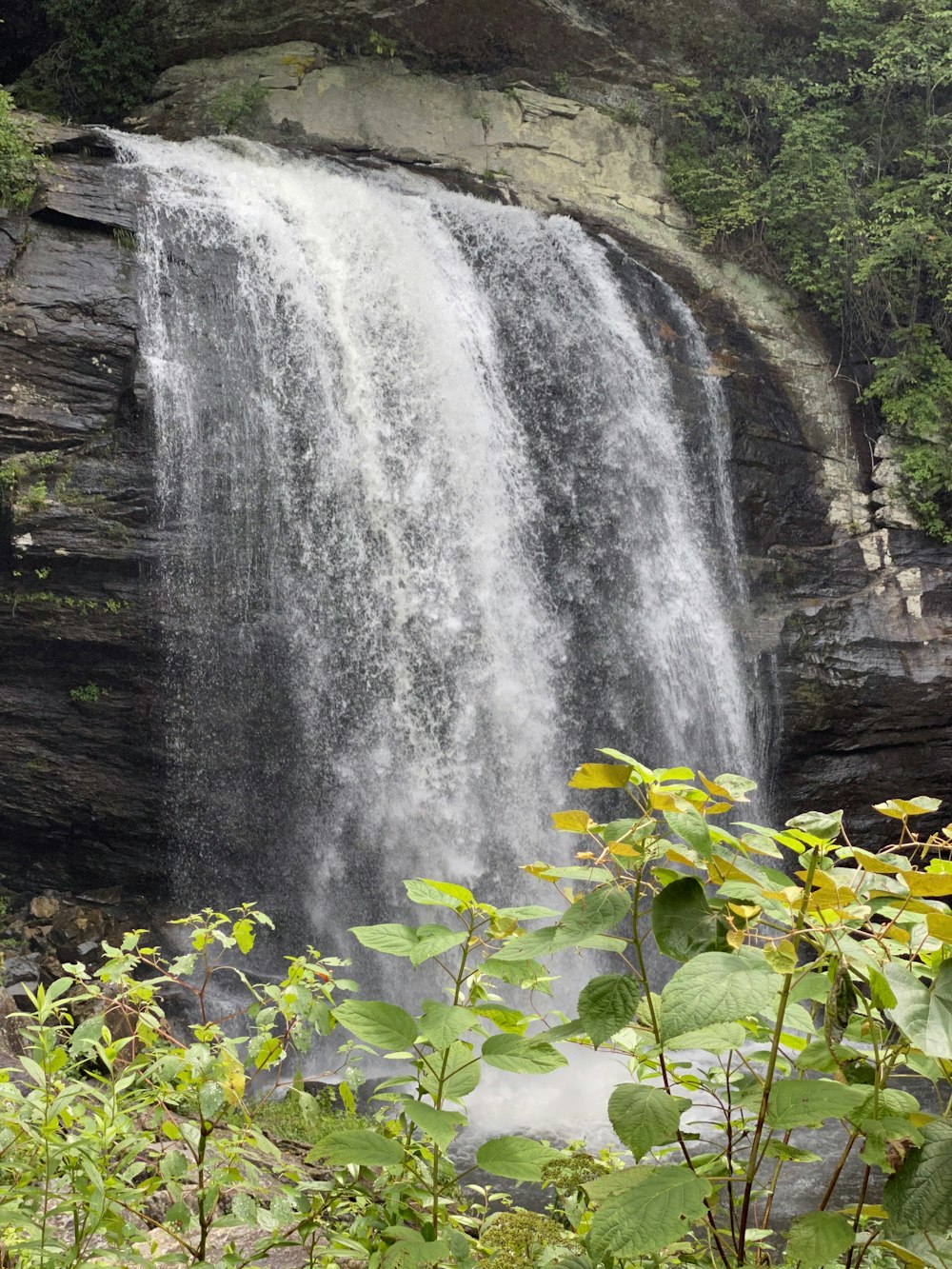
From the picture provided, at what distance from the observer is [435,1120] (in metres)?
1.31

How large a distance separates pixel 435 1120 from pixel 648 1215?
296 millimetres

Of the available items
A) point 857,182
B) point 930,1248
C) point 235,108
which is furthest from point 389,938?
point 857,182

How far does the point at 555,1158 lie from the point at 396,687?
Answer: 750 cm

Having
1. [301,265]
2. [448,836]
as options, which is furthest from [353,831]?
[301,265]

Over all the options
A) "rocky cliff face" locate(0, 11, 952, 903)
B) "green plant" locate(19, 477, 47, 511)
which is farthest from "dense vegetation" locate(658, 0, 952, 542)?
"green plant" locate(19, 477, 47, 511)

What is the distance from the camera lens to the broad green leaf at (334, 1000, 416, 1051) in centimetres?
135

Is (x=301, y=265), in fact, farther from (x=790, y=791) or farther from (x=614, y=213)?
(x=790, y=791)

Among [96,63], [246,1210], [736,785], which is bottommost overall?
[246,1210]

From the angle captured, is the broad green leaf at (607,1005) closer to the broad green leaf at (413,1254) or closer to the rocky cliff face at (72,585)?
the broad green leaf at (413,1254)

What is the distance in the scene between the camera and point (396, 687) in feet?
29.2

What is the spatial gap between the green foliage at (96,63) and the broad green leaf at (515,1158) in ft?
44.7

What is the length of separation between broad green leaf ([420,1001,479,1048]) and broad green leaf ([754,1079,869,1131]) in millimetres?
380

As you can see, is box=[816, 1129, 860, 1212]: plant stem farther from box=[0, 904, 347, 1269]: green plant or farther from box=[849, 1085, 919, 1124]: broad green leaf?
box=[0, 904, 347, 1269]: green plant

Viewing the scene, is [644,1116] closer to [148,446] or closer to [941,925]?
[941,925]
